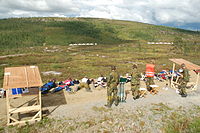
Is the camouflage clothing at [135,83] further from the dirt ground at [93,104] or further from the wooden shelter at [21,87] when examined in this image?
the wooden shelter at [21,87]

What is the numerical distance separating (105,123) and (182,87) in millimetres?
7812

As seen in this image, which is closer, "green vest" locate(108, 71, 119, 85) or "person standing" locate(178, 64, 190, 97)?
"green vest" locate(108, 71, 119, 85)

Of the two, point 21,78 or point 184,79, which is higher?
point 21,78

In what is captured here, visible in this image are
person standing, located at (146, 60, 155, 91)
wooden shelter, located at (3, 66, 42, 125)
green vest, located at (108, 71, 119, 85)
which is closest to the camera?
wooden shelter, located at (3, 66, 42, 125)

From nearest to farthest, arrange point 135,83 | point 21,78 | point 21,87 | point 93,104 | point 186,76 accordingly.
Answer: point 21,87
point 21,78
point 93,104
point 135,83
point 186,76

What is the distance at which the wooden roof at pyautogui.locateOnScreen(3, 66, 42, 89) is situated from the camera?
8.28 meters

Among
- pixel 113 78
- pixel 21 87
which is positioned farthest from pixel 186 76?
pixel 21 87

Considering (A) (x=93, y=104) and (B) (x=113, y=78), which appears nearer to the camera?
(B) (x=113, y=78)

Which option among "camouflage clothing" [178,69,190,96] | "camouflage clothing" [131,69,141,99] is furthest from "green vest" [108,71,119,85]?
"camouflage clothing" [178,69,190,96]

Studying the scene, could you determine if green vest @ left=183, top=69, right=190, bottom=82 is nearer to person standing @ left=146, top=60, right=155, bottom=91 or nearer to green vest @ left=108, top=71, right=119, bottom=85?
person standing @ left=146, top=60, right=155, bottom=91

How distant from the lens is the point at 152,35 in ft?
436

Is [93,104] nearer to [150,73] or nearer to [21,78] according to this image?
[21,78]

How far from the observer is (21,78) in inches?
349

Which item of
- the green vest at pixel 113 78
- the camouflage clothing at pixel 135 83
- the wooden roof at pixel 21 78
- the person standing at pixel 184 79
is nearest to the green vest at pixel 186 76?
the person standing at pixel 184 79
